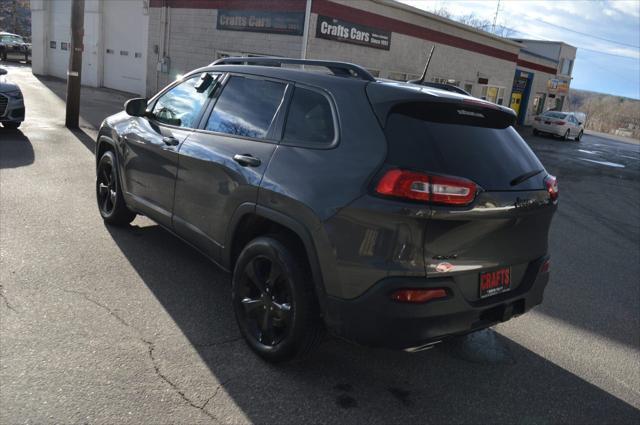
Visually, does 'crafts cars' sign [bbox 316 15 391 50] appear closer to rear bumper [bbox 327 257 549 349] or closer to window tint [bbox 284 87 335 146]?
window tint [bbox 284 87 335 146]

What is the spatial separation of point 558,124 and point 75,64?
24.3 metres

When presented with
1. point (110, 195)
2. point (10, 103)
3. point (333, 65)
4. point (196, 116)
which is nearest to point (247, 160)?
point (333, 65)

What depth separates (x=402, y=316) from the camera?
2.79 metres

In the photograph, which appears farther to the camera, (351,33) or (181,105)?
(351,33)

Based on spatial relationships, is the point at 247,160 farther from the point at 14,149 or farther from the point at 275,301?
the point at 14,149

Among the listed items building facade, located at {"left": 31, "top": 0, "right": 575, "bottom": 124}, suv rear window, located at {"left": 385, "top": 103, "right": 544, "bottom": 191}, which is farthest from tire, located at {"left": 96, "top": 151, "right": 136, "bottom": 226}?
building facade, located at {"left": 31, "top": 0, "right": 575, "bottom": 124}

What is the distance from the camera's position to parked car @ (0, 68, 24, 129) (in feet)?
34.9

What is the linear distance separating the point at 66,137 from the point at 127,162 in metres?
6.92

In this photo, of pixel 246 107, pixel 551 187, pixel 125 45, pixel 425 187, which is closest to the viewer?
pixel 425 187

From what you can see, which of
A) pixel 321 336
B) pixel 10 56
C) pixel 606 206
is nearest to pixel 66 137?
pixel 321 336

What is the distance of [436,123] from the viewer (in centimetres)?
306

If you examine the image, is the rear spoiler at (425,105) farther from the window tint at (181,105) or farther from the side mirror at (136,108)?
the side mirror at (136,108)

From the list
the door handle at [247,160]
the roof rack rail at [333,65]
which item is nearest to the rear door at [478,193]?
the roof rack rail at [333,65]

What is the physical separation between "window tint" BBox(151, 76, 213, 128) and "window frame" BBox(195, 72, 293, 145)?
Result: 123 millimetres
